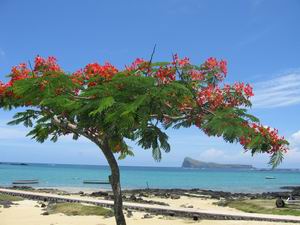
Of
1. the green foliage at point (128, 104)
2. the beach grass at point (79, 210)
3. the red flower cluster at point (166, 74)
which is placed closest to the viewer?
the green foliage at point (128, 104)

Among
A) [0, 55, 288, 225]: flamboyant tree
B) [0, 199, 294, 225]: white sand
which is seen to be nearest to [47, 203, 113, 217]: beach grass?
[0, 199, 294, 225]: white sand

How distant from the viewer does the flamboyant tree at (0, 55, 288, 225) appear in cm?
810

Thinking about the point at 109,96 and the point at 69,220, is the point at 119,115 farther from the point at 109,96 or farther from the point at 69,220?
the point at 69,220

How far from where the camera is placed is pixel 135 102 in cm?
790

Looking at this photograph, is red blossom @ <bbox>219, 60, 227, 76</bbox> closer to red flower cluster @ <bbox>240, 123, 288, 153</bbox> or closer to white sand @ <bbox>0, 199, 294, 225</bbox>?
red flower cluster @ <bbox>240, 123, 288, 153</bbox>

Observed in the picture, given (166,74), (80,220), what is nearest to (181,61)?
(166,74)

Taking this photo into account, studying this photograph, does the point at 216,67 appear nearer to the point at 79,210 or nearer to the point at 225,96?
the point at 225,96

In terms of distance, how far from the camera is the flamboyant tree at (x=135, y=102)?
8102 mm

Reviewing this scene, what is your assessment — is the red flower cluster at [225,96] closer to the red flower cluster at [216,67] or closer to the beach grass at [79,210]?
the red flower cluster at [216,67]

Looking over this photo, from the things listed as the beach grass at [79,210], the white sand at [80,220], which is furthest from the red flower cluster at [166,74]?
the beach grass at [79,210]

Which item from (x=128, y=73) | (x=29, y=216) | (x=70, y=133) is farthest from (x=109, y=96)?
(x=29, y=216)

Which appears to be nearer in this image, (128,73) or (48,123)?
(128,73)

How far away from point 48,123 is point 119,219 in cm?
308

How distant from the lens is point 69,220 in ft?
74.1
